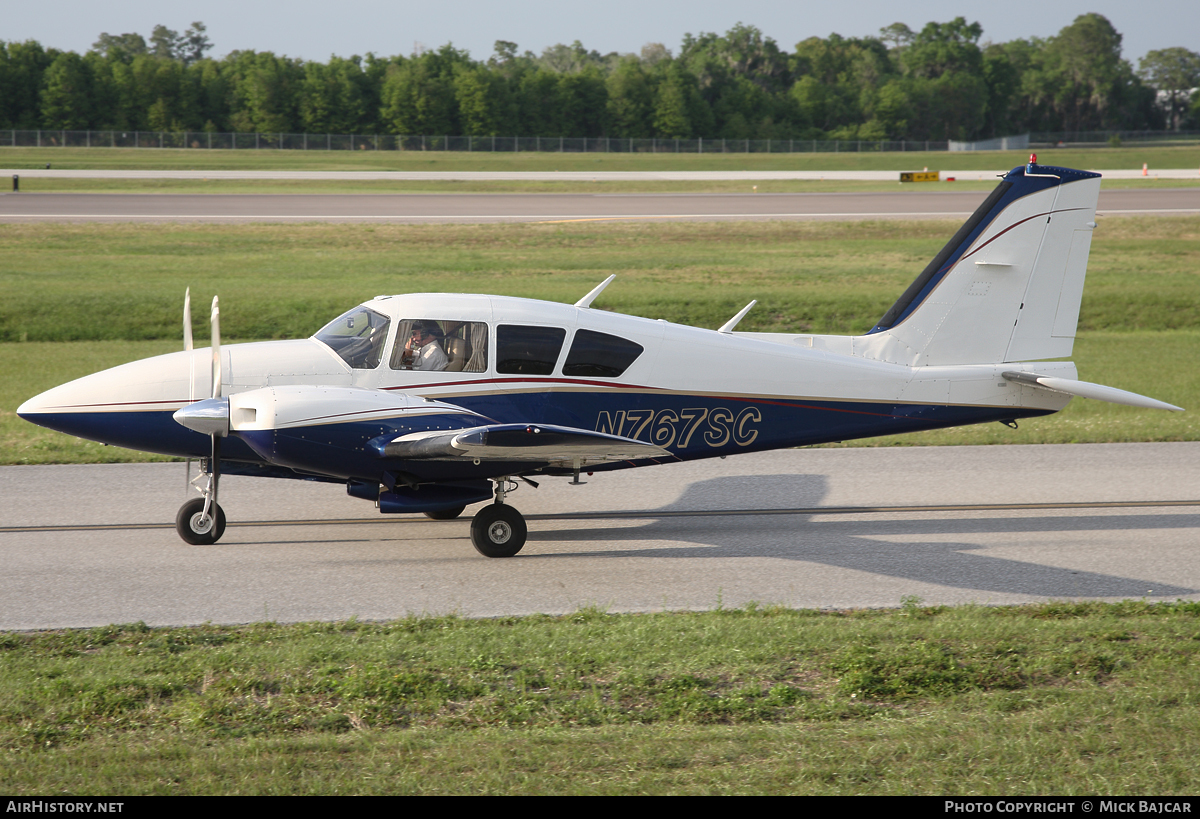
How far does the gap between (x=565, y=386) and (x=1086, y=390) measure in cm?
512

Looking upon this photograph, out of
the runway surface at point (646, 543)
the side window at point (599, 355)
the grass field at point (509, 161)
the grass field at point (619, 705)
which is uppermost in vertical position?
the grass field at point (509, 161)

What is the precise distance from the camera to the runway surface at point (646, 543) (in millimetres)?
8047

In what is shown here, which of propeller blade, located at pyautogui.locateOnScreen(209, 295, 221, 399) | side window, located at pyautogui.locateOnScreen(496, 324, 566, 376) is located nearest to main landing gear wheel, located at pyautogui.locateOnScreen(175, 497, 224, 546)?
propeller blade, located at pyautogui.locateOnScreen(209, 295, 221, 399)

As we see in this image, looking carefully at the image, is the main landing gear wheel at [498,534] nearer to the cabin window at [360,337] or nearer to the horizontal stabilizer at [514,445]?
the horizontal stabilizer at [514,445]

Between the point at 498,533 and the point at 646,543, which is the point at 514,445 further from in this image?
the point at 646,543

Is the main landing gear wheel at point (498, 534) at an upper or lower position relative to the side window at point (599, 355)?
lower

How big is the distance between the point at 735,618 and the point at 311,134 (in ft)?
→ 290

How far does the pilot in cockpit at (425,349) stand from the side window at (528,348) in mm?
548

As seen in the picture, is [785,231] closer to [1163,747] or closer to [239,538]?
[239,538]

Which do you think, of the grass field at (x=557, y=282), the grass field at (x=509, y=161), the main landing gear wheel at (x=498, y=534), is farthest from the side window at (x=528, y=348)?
the grass field at (x=509, y=161)

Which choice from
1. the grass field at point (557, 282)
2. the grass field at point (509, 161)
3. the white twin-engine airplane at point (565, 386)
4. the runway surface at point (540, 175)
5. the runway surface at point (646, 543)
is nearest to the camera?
the runway surface at point (646, 543)

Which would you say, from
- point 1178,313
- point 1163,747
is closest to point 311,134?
point 1178,313

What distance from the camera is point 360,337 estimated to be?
9328 millimetres

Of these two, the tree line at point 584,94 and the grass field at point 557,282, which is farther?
the tree line at point 584,94
